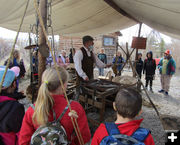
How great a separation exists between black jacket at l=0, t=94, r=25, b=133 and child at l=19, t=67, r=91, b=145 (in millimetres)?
100

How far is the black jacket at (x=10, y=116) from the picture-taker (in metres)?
0.98

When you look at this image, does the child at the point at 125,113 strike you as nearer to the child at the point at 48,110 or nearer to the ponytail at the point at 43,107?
the child at the point at 48,110

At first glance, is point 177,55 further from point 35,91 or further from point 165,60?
point 35,91

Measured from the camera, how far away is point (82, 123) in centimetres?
107

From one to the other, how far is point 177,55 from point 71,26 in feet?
43.2

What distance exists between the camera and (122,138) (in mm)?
761

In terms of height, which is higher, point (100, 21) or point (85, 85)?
point (100, 21)

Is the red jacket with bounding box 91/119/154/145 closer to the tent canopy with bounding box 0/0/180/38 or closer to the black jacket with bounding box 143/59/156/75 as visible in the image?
the tent canopy with bounding box 0/0/180/38

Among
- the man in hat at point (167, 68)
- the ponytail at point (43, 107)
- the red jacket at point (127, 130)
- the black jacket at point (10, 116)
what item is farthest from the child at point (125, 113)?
the man in hat at point (167, 68)

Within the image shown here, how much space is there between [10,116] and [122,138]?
0.82m

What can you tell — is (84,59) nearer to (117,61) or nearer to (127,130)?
(127,130)

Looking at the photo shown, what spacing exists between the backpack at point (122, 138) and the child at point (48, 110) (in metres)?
0.30

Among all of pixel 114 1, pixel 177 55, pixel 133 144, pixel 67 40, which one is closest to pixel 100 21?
pixel 114 1

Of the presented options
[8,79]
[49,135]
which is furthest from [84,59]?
[49,135]
